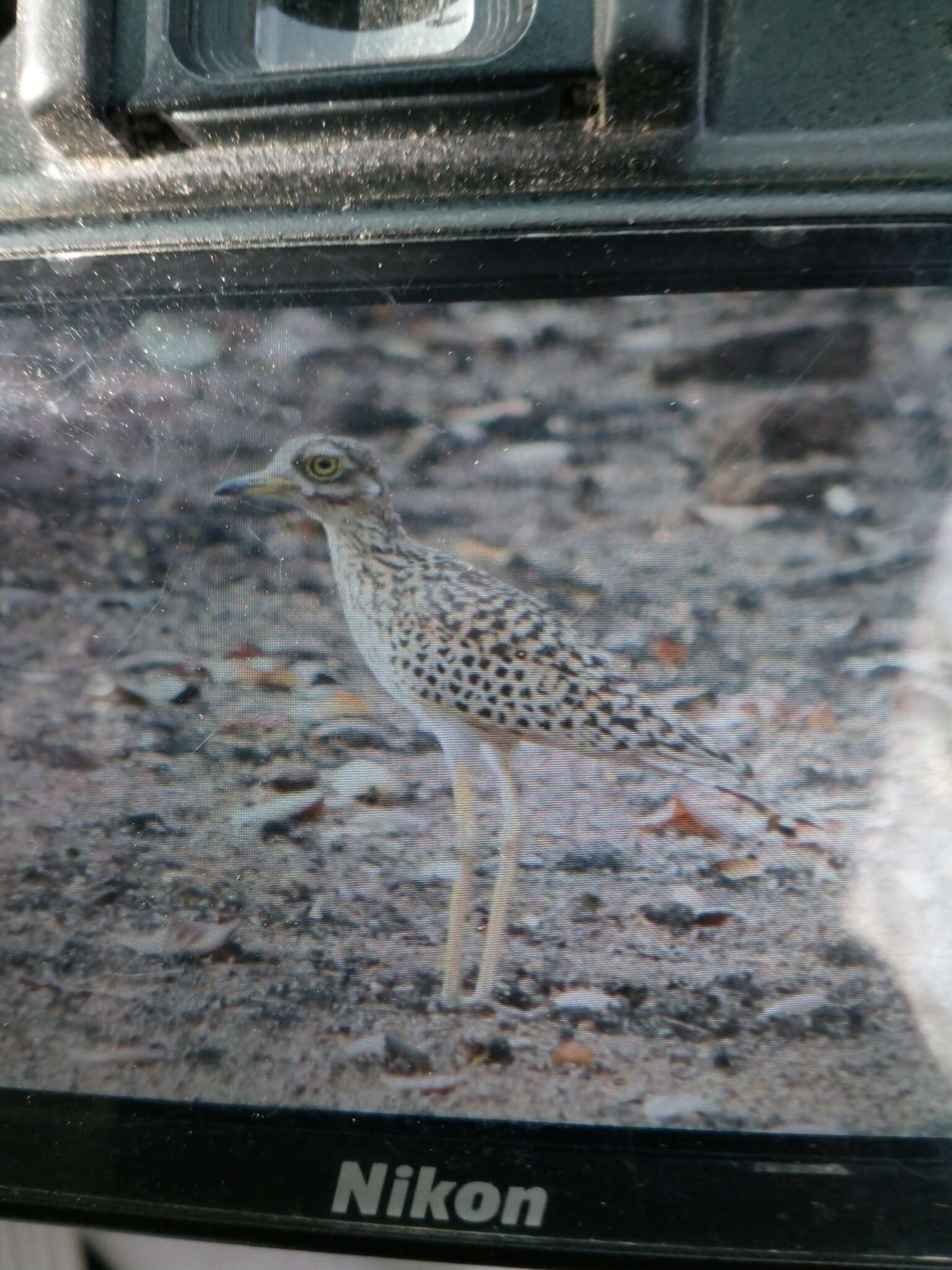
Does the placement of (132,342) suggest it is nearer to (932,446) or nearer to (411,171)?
(411,171)

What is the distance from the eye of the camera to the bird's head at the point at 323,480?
614 millimetres

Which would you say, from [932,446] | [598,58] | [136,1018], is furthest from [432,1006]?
[598,58]

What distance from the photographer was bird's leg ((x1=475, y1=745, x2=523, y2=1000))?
0.61 metres

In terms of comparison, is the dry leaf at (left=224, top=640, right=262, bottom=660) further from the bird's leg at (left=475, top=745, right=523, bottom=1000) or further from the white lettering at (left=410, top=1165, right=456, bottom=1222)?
the white lettering at (left=410, top=1165, right=456, bottom=1222)

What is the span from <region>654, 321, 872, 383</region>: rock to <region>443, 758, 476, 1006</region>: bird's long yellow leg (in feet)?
0.97

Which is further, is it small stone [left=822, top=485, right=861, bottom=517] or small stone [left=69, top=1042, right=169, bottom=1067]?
small stone [left=69, top=1042, right=169, bottom=1067]

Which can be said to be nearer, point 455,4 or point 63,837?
point 455,4

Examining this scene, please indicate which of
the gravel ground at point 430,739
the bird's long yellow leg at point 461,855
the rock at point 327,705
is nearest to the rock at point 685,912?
the gravel ground at point 430,739

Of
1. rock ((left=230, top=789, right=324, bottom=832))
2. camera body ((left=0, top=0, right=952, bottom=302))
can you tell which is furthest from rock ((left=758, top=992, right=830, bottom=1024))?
camera body ((left=0, top=0, right=952, bottom=302))

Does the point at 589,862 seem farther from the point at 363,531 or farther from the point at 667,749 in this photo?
the point at 363,531

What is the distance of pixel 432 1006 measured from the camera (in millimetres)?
635

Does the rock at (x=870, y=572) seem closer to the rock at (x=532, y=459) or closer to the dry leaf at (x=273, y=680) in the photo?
the rock at (x=532, y=459)

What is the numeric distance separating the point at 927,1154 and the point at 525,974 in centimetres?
28

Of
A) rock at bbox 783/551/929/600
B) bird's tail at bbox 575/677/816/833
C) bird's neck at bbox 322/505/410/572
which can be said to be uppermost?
rock at bbox 783/551/929/600
